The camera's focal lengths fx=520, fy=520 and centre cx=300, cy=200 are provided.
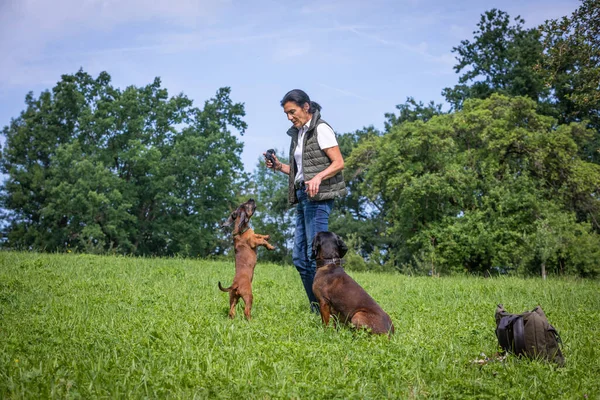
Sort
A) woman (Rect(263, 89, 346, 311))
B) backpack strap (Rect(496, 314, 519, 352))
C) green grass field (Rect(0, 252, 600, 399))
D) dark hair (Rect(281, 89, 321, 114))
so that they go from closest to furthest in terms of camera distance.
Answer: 1. green grass field (Rect(0, 252, 600, 399))
2. backpack strap (Rect(496, 314, 519, 352))
3. woman (Rect(263, 89, 346, 311))
4. dark hair (Rect(281, 89, 321, 114))

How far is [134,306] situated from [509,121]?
26169 millimetres

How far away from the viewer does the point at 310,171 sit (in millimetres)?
6520

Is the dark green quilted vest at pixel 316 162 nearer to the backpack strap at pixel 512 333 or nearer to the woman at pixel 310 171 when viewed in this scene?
the woman at pixel 310 171

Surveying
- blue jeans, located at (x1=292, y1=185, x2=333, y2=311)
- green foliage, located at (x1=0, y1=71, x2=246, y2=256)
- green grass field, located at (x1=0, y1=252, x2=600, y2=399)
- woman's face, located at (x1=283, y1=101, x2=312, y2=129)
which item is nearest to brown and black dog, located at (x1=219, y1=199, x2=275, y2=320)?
green grass field, located at (x1=0, y1=252, x2=600, y2=399)

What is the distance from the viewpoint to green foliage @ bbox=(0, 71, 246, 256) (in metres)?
35.6

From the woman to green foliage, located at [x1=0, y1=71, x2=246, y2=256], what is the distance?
30131 millimetres

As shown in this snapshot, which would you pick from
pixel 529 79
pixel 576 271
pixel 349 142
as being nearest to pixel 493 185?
pixel 576 271

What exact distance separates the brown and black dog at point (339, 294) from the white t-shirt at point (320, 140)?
40.1 inches

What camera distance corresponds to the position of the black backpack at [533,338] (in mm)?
4742

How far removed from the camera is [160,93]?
42.7 metres

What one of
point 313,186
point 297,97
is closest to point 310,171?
point 313,186

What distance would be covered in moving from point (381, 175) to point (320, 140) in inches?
937

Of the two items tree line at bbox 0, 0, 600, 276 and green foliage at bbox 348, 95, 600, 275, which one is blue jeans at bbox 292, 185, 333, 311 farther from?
green foliage at bbox 348, 95, 600, 275

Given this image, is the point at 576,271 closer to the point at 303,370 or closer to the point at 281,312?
the point at 281,312
